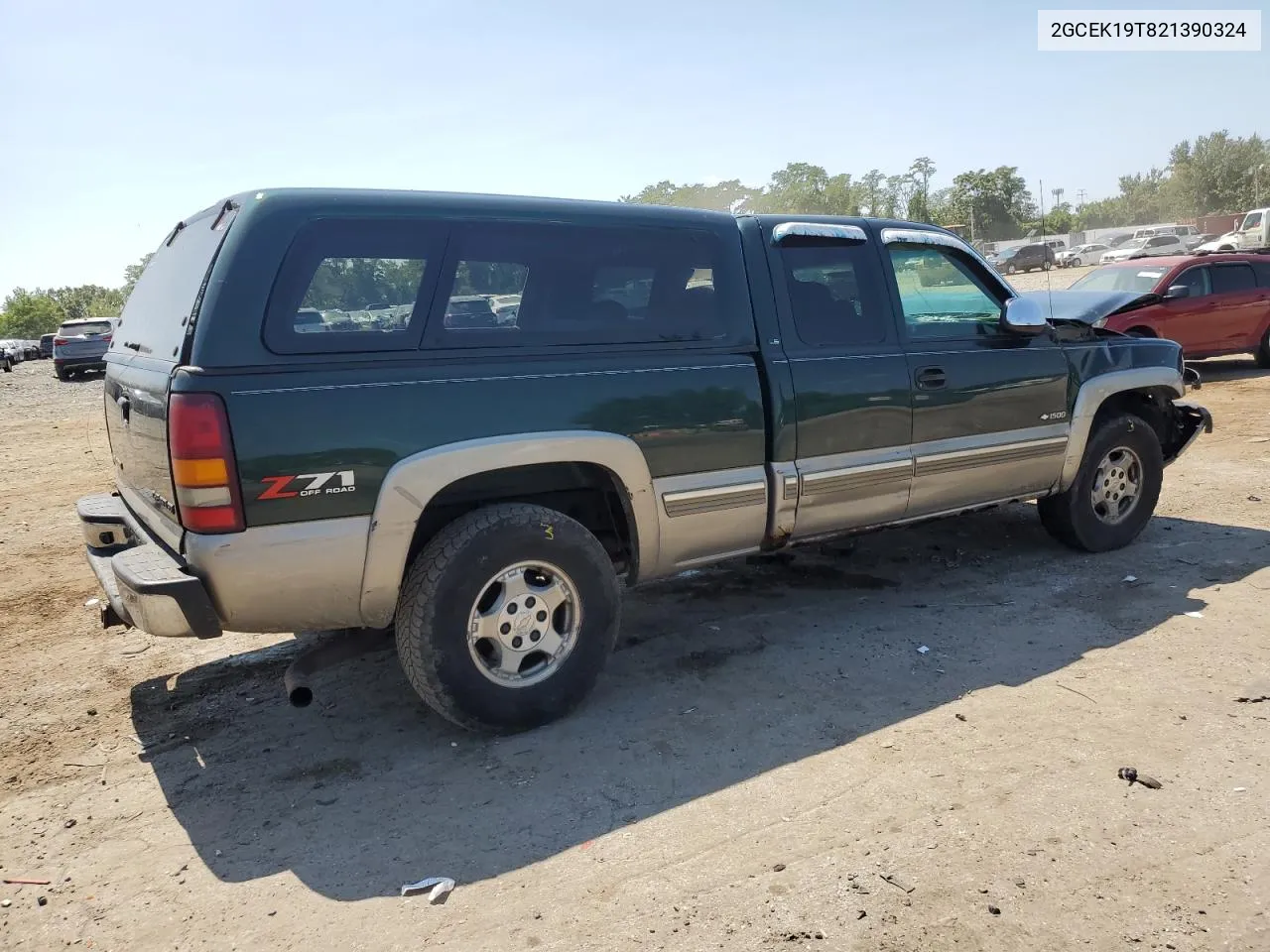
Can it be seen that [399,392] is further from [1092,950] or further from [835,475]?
[1092,950]

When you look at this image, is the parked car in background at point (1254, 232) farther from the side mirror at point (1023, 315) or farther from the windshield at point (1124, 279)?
A: the side mirror at point (1023, 315)

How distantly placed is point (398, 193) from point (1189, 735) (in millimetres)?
3597

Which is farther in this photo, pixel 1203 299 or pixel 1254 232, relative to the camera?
pixel 1254 232

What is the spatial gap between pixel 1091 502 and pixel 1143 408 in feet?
2.90

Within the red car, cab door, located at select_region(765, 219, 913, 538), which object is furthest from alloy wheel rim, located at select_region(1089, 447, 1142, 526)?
the red car

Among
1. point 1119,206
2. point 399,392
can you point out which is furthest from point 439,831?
point 1119,206

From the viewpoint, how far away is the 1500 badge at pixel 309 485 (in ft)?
10.3

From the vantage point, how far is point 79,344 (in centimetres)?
2627

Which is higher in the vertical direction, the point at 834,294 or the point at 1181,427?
the point at 834,294

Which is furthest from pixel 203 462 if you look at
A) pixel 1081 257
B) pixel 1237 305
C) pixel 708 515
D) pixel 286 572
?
pixel 1081 257

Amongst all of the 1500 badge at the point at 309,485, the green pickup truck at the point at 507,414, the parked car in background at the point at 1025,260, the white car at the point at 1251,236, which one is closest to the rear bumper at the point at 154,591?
the green pickup truck at the point at 507,414

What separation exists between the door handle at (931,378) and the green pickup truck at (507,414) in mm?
15

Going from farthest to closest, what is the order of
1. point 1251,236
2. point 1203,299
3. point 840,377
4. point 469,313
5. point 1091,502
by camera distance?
point 1251,236
point 1203,299
point 1091,502
point 840,377
point 469,313

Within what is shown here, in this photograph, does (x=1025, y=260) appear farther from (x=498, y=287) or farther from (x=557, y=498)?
(x=498, y=287)
